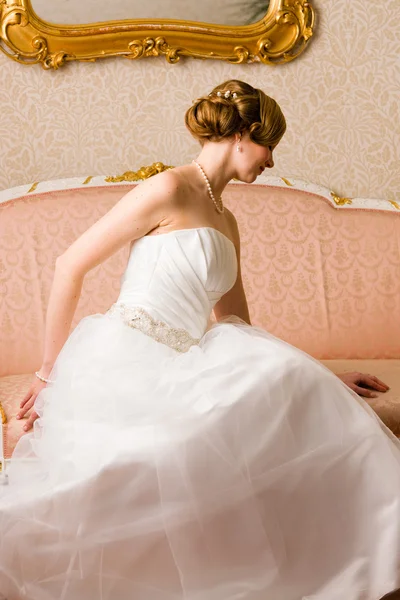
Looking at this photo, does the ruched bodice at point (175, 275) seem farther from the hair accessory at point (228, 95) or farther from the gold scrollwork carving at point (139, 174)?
the gold scrollwork carving at point (139, 174)

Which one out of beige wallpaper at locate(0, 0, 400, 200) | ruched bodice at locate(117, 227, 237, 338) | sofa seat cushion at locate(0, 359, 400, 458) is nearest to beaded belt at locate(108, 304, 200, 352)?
ruched bodice at locate(117, 227, 237, 338)

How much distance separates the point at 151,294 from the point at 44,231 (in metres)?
1.11

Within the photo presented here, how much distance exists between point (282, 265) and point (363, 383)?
84cm

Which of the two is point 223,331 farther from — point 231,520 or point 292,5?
point 292,5

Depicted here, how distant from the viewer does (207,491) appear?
1.79m

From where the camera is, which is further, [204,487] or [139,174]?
[139,174]

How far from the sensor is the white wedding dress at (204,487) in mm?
1770

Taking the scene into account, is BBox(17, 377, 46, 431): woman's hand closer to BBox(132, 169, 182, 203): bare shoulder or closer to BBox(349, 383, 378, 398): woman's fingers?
BBox(132, 169, 182, 203): bare shoulder

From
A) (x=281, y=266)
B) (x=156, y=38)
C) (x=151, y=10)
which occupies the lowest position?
(x=281, y=266)

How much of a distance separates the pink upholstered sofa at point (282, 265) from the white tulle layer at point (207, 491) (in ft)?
3.83

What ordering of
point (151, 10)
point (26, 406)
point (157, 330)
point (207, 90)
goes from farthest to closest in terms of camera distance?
point (207, 90) < point (151, 10) < point (26, 406) < point (157, 330)

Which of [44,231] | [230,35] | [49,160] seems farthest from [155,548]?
[230,35]

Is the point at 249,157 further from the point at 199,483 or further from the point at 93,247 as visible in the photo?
the point at 199,483

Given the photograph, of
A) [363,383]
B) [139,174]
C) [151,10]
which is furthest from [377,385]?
[151,10]
